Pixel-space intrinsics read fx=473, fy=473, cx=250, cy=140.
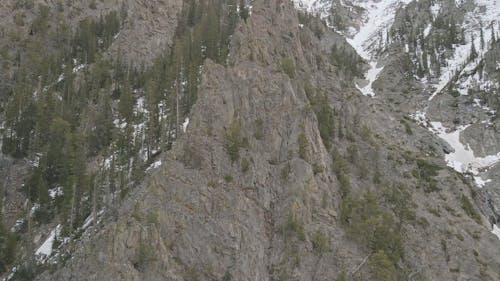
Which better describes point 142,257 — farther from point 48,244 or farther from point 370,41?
point 370,41

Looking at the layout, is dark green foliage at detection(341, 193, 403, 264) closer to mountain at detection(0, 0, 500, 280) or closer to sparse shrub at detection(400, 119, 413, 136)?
mountain at detection(0, 0, 500, 280)

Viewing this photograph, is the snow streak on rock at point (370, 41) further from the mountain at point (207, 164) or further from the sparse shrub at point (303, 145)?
the sparse shrub at point (303, 145)

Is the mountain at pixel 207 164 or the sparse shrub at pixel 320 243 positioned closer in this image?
the mountain at pixel 207 164

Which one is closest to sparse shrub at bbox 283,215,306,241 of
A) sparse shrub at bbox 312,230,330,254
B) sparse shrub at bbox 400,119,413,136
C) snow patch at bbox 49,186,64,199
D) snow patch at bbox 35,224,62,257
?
sparse shrub at bbox 312,230,330,254

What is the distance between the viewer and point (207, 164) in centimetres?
4403

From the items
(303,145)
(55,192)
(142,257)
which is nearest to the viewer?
(142,257)

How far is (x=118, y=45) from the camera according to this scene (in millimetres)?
82750

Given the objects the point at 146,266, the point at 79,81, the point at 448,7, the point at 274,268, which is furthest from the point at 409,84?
the point at 146,266

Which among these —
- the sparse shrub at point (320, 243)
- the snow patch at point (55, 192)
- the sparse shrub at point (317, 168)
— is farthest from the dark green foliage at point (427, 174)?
the snow patch at point (55, 192)

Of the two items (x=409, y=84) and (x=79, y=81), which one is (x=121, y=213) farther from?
(x=409, y=84)

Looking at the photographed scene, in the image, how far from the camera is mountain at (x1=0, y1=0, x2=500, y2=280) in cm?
3988

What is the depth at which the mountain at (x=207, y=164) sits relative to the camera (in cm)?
3988

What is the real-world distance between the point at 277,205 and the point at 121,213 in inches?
573

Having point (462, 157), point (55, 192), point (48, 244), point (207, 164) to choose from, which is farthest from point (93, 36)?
point (462, 157)
